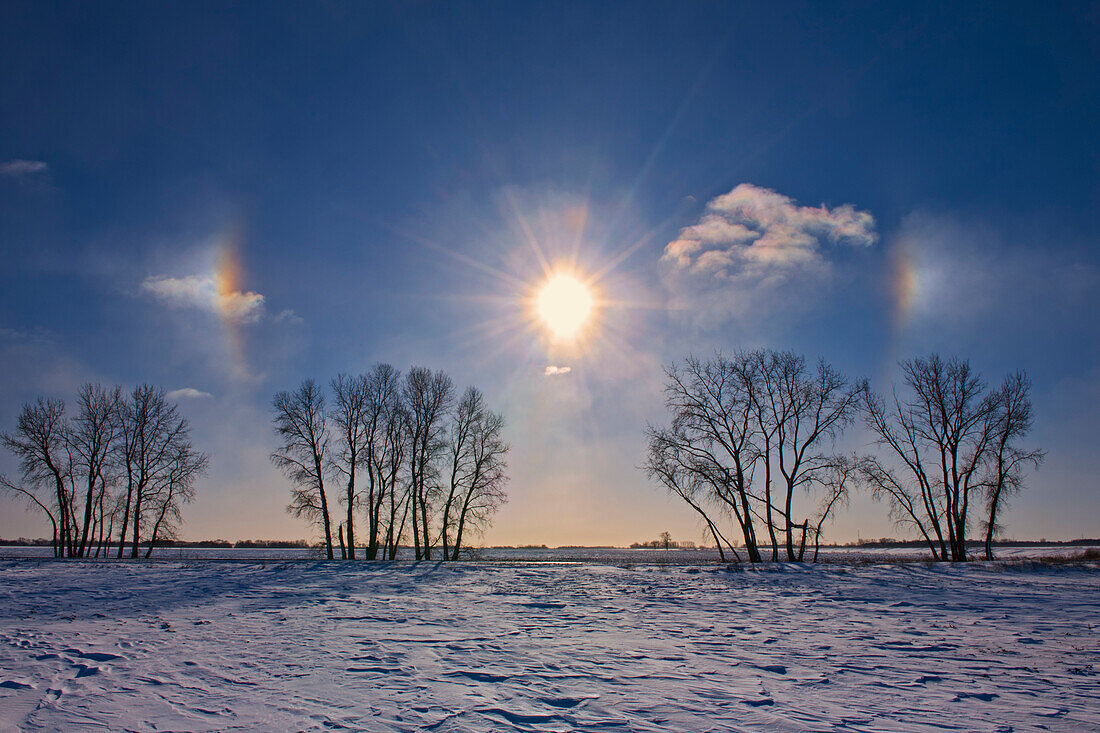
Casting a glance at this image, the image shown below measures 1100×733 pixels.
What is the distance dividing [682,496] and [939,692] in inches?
911

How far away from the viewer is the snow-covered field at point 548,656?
18.7 ft

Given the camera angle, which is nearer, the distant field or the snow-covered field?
the snow-covered field

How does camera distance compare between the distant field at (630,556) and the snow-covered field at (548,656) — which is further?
the distant field at (630,556)

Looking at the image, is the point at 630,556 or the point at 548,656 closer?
the point at 548,656

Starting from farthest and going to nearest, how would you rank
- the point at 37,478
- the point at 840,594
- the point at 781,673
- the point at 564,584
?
the point at 37,478 < the point at 564,584 < the point at 840,594 < the point at 781,673

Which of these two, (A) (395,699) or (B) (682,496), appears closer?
(A) (395,699)

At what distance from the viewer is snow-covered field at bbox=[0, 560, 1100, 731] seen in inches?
224

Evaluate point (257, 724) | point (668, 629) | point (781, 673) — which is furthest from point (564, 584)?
point (257, 724)

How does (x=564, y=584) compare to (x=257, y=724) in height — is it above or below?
below

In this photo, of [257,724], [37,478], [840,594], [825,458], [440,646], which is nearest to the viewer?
[257,724]

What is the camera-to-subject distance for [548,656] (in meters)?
8.55

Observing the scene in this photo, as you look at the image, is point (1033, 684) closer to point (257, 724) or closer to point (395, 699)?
point (395, 699)

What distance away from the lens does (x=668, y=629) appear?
36.6 ft

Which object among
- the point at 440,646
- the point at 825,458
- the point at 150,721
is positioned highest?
the point at 825,458
